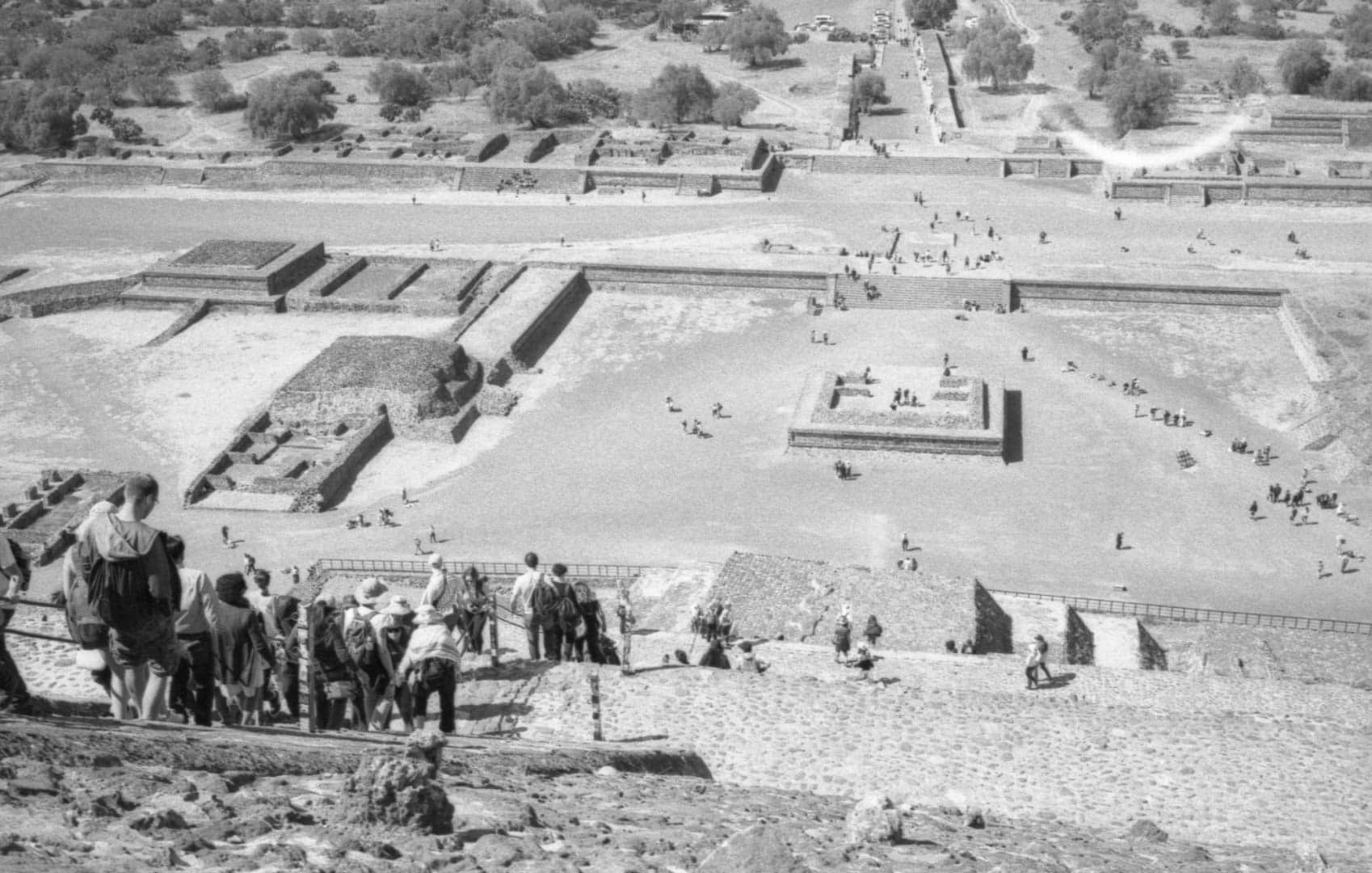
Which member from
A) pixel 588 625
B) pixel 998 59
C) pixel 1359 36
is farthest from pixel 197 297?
pixel 1359 36

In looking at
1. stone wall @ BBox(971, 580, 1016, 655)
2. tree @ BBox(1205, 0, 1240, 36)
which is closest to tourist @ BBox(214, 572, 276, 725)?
stone wall @ BBox(971, 580, 1016, 655)

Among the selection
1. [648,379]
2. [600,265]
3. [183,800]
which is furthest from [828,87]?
[183,800]

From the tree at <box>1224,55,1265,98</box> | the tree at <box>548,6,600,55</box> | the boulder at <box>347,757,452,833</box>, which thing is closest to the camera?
the boulder at <box>347,757,452,833</box>

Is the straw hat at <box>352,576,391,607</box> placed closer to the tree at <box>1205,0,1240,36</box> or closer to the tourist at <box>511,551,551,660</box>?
the tourist at <box>511,551,551,660</box>

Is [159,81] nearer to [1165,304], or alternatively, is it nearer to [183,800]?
[1165,304]

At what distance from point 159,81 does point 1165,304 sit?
47679 millimetres

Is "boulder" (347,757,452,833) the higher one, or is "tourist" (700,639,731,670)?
"boulder" (347,757,452,833)

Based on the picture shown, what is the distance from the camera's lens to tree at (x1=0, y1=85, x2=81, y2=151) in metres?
60.2

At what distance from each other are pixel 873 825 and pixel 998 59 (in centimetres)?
6177

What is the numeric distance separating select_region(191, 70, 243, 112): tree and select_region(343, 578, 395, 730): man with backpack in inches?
2355

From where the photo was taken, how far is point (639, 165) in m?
53.9

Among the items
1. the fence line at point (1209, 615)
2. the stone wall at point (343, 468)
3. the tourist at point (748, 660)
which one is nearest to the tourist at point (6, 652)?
the tourist at point (748, 660)

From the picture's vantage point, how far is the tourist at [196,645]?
10.6 meters

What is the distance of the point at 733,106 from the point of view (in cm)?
6012
